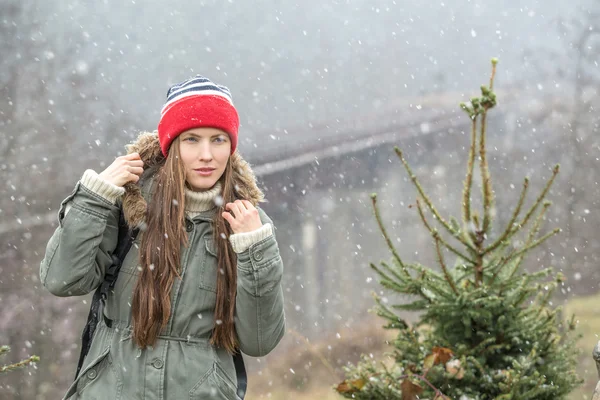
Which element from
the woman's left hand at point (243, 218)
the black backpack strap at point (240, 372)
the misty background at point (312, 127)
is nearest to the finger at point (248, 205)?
the woman's left hand at point (243, 218)

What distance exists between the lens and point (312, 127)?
2469 cm

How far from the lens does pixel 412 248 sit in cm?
2228

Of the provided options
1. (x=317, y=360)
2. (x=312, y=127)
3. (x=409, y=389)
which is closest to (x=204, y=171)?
(x=409, y=389)

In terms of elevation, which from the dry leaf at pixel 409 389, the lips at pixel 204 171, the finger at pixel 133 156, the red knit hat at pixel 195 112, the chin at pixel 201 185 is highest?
the red knit hat at pixel 195 112

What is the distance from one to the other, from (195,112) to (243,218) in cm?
39

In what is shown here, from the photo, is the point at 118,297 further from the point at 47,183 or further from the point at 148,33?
the point at 148,33

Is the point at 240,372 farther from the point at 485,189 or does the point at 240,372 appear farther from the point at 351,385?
the point at 485,189

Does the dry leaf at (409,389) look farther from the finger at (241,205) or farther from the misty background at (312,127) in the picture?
the misty background at (312,127)

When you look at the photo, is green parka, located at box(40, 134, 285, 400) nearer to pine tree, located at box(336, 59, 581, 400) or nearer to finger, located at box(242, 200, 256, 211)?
finger, located at box(242, 200, 256, 211)

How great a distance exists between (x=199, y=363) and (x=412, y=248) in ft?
67.3

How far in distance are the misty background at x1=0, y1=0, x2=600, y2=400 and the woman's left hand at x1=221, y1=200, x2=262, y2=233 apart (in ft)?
27.5

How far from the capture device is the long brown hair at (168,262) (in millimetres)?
2133

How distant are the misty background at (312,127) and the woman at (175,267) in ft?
27.4

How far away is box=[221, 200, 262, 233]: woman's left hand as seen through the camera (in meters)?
2.20
